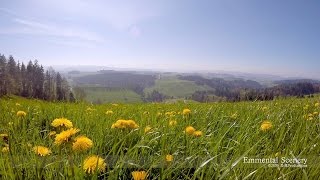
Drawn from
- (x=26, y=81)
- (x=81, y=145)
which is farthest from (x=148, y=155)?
(x=26, y=81)

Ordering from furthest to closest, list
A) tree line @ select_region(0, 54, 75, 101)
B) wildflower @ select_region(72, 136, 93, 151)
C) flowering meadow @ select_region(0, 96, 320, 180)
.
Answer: tree line @ select_region(0, 54, 75, 101), wildflower @ select_region(72, 136, 93, 151), flowering meadow @ select_region(0, 96, 320, 180)

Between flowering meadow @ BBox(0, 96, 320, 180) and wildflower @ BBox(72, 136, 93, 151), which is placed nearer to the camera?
flowering meadow @ BBox(0, 96, 320, 180)

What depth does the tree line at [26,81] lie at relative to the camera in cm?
8674

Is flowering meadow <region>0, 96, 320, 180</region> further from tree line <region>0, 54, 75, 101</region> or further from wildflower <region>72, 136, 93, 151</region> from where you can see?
tree line <region>0, 54, 75, 101</region>

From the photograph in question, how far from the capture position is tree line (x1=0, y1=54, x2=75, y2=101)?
86738mm

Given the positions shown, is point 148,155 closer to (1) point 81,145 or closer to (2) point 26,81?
(1) point 81,145

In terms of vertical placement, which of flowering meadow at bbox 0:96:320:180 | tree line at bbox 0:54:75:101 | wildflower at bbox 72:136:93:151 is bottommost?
tree line at bbox 0:54:75:101

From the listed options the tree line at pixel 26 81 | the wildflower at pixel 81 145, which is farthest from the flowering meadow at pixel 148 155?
the tree line at pixel 26 81

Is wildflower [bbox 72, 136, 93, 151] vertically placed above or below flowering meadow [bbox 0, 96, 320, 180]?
above

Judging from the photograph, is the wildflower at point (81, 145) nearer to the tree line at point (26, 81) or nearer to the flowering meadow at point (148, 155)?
the flowering meadow at point (148, 155)

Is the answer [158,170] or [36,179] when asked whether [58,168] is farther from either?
[158,170]

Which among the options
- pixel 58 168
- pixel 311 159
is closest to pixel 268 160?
pixel 311 159

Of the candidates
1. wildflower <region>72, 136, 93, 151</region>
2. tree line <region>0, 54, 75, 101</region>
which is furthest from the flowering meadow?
tree line <region>0, 54, 75, 101</region>

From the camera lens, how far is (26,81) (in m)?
102
